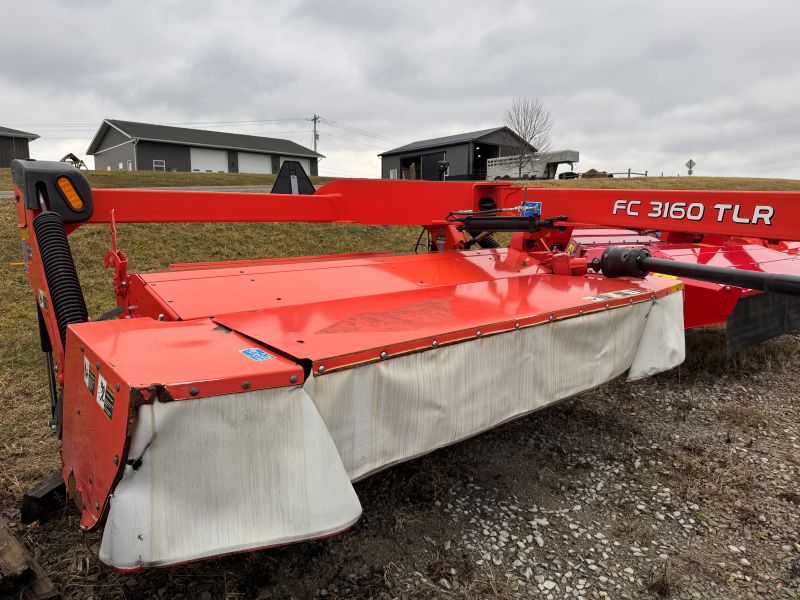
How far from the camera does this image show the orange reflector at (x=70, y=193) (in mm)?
2455

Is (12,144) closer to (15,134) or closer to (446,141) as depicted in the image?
(15,134)

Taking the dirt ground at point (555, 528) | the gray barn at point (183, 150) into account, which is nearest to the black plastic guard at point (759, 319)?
the dirt ground at point (555, 528)

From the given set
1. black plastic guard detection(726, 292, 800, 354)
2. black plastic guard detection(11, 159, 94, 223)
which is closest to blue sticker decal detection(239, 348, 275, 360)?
black plastic guard detection(11, 159, 94, 223)

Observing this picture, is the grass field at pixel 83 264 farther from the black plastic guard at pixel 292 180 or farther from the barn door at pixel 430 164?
the barn door at pixel 430 164

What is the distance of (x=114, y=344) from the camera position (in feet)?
5.00

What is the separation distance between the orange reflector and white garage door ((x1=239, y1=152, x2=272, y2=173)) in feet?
112

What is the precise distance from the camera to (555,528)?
232 cm

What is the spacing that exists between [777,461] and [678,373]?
4.03ft

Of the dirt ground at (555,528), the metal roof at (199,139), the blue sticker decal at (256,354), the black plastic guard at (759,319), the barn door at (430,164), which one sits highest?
the metal roof at (199,139)

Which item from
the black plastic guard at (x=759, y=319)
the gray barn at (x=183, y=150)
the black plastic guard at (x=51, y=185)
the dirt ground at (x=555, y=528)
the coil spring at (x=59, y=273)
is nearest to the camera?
the dirt ground at (x=555, y=528)

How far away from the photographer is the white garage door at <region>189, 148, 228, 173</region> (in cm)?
3303

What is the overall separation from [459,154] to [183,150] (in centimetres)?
1627

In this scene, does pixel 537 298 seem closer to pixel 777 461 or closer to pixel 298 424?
pixel 298 424

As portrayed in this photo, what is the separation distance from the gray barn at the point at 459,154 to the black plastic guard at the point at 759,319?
92.3 ft
